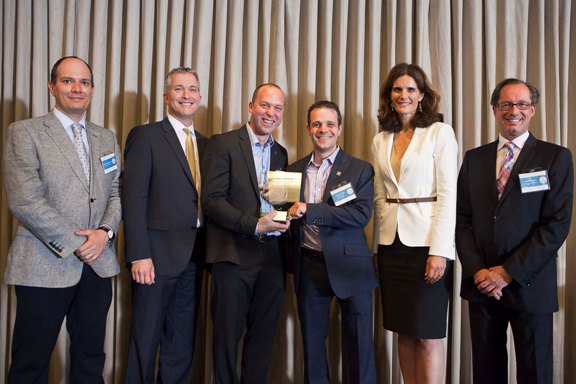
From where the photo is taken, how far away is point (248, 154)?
2.40m

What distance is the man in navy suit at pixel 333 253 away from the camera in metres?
2.29

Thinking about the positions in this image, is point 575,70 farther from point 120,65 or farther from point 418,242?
point 120,65

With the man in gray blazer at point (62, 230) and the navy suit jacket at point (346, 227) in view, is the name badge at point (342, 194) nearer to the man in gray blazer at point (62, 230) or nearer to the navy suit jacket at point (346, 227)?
the navy suit jacket at point (346, 227)

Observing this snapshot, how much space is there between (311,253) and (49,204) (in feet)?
4.37

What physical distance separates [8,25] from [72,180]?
149 cm

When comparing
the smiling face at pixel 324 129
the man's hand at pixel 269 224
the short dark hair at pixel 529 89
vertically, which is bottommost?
the man's hand at pixel 269 224

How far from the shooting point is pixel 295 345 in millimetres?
3037

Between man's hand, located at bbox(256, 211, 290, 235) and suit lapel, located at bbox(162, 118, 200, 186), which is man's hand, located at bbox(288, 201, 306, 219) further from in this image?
suit lapel, located at bbox(162, 118, 200, 186)

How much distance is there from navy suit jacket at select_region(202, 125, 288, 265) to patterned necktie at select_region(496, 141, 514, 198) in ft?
4.05

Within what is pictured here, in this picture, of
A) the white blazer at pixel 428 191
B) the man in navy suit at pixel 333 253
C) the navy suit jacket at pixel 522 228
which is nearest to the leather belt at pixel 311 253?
the man in navy suit at pixel 333 253

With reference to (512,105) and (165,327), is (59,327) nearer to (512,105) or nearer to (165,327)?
(165,327)

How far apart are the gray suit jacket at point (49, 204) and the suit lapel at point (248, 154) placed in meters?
0.73

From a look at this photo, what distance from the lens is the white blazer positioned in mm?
2258

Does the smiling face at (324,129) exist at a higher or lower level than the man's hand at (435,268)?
higher
